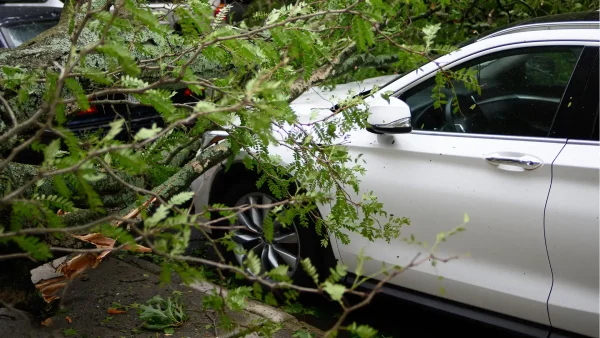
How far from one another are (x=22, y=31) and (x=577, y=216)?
22.1 feet

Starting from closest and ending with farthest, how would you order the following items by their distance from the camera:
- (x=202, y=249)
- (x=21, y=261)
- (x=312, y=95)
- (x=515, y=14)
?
→ (x=21, y=261), (x=312, y=95), (x=202, y=249), (x=515, y=14)

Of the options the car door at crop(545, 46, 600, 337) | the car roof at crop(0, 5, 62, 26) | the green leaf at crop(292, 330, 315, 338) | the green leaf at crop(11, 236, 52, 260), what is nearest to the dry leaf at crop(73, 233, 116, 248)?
the green leaf at crop(292, 330, 315, 338)

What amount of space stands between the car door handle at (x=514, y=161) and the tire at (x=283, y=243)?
3.87 feet

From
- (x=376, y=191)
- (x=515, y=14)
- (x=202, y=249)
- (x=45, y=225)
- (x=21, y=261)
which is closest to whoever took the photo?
(x=45, y=225)

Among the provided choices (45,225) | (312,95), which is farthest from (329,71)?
(45,225)

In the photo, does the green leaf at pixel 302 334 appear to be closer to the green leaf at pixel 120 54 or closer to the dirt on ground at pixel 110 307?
the dirt on ground at pixel 110 307

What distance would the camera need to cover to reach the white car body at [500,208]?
3.05 meters

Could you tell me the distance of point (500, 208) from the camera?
3240mm

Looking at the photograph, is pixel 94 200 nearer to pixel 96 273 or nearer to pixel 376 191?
pixel 376 191

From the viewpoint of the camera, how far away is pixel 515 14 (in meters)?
6.06

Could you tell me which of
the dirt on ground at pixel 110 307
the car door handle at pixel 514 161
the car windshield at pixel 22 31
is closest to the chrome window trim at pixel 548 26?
the car door handle at pixel 514 161

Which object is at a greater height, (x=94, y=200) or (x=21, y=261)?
(x=94, y=200)

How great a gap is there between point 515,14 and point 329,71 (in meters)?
2.71

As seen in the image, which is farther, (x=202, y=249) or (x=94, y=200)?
(x=202, y=249)
